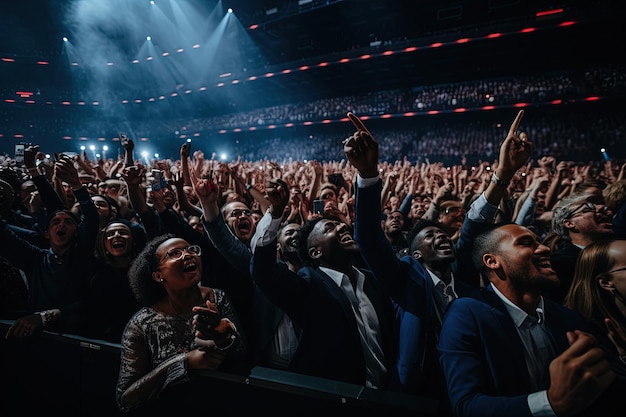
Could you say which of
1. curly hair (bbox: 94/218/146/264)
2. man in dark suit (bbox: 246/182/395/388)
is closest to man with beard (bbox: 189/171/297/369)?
man in dark suit (bbox: 246/182/395/388)

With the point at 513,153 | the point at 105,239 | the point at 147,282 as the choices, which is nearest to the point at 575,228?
the point at 513,153

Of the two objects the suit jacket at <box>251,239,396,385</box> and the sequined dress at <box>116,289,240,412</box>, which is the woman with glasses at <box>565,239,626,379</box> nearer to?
the suit jacket at <box>251,239,396,385</box>

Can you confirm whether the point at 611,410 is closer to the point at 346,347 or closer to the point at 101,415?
the point at 346,347

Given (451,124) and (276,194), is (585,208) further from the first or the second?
(451,124)

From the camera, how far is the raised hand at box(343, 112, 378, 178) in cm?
179

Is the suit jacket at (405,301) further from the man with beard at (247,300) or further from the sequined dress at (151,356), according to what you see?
the sequined dress at (151,356)

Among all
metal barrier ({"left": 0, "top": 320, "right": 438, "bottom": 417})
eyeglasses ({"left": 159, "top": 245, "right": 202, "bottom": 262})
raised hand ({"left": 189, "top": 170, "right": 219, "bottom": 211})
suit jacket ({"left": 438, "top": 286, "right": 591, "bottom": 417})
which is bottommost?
metal barrier ({"left": 0, "top": 320, "right": 438, "bottom": 417})

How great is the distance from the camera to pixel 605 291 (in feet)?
6.39

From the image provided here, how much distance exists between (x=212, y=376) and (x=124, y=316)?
92 centimetres

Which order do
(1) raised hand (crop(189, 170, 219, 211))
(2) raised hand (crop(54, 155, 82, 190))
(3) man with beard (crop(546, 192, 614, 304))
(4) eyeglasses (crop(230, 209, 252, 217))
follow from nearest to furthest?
(1) raised hand (crop(189, 170, 219, 211))
(3) man with beard (crop(546, 192, 614, 304))
(2) raised hand (crop(54, 155, 82, 190))
(4) eyeglasses (crop(230, 209, 252, 217))

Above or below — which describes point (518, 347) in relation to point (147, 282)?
below

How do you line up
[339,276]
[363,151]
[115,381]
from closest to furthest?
[363,151] < [115,381] < [339,276]

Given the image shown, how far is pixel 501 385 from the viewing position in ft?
4.60

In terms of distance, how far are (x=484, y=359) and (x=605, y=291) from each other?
91 cm
